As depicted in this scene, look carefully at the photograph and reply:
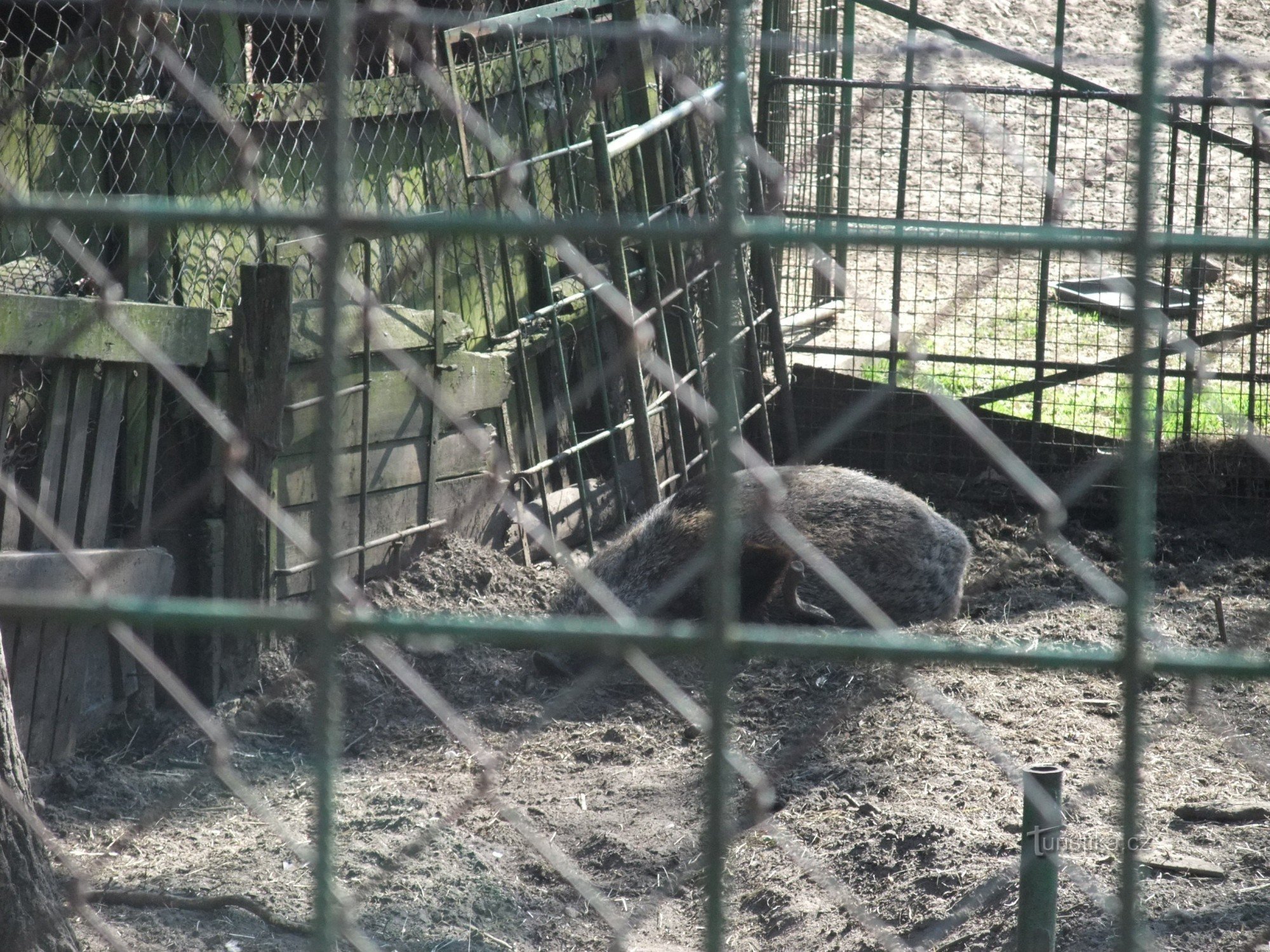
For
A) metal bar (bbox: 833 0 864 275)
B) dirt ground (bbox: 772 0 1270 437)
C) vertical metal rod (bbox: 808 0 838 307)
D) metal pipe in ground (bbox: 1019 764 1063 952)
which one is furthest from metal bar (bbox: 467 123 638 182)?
metal pipe in ground (bbox: 1019 764 1063 952)

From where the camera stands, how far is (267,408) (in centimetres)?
479

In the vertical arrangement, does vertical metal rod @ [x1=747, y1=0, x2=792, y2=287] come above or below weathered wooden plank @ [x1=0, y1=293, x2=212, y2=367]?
above

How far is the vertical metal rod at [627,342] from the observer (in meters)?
5.72

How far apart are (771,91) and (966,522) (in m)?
2.86

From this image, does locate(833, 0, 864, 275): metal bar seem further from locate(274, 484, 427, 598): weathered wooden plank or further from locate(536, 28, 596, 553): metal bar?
locate(274, 484, 427, 598): weathered wooden plank

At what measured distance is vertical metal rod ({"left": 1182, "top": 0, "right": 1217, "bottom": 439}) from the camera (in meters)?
6.57

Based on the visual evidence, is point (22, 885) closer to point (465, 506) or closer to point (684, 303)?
point (465, 506)

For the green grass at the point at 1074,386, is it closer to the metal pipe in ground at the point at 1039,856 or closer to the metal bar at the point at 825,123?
the metal bar at the point at 825,123

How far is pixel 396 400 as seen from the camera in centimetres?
558

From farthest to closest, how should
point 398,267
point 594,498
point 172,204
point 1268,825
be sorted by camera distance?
point 594,498 < point 398,267 < point 1268,825 < point 172,204

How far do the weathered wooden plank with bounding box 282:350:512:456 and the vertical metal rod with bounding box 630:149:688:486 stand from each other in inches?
34.1

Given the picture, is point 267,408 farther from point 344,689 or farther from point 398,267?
point 398,267

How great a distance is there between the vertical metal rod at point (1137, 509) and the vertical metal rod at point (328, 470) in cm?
80

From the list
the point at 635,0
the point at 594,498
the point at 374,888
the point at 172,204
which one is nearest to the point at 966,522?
the point at 594,498
